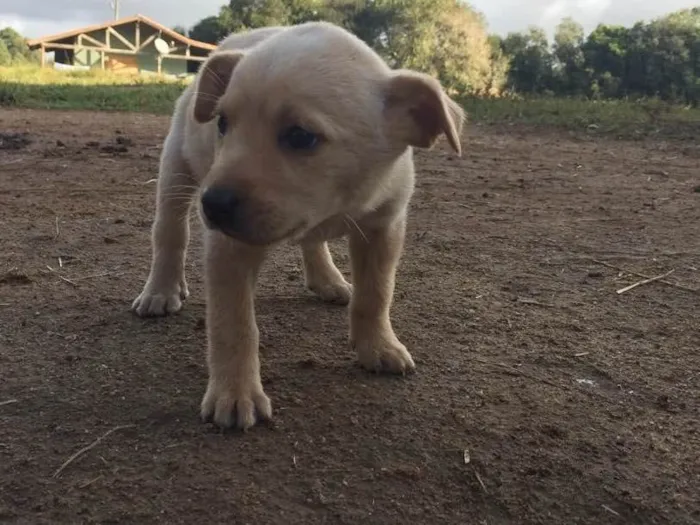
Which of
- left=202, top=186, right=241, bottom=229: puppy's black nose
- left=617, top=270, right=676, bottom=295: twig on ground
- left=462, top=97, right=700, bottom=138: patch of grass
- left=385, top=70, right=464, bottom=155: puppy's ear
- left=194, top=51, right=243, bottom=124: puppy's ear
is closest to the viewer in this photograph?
left=202, top=186, right=241, bottom=229: puppy's black nose

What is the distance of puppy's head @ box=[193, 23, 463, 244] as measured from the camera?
2.17m

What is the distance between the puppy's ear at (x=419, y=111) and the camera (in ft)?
8.18

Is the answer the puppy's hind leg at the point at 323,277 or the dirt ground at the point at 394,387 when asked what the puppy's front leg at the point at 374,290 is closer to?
the dirt ground at the point at 394,387

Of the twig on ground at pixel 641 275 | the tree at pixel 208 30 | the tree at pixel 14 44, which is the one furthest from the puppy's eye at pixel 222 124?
the tree at pixel 14 44

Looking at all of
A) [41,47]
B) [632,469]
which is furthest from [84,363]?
[41,47]

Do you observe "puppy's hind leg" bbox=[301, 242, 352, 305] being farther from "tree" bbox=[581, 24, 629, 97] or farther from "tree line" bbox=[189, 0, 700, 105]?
"tree" bbox=[581, 24, 629, 97]

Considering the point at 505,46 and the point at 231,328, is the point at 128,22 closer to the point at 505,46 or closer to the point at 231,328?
the point at 505,46

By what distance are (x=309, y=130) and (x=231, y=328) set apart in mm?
689

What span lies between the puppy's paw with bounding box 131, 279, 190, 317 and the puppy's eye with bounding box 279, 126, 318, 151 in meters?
1.38

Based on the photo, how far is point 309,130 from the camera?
7.39ft

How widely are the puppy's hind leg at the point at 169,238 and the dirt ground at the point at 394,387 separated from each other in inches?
4.5

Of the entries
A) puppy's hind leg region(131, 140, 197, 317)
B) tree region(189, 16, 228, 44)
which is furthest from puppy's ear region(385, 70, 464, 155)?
tree region(189, 16, 228, 44)

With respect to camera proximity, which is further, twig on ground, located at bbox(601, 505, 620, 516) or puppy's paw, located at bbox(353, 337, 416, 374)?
puppy's paw, located at bbox(353, 337, 416, 374)

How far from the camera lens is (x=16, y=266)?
12.8 ft
